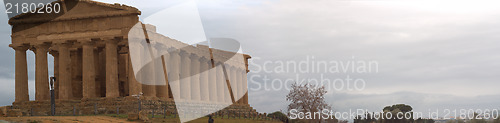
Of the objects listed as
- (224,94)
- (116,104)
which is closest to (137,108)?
(116,104)

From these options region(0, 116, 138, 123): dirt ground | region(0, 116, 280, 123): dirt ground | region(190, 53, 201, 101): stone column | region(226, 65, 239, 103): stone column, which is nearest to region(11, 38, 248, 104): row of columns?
region(190, 53, 201, 101): stone column

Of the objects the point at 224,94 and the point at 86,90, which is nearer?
the point at 86,90

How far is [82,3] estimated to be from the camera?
6581 centimetres

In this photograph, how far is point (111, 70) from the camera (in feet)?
216

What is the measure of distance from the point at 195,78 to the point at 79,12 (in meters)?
23.1

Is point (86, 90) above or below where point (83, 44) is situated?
below

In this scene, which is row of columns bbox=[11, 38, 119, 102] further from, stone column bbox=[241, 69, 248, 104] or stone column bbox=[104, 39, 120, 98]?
stone column bbox=[241, 69, 248, 104]

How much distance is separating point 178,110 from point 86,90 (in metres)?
9.83

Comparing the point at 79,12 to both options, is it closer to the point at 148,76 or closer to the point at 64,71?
the point at 64,71

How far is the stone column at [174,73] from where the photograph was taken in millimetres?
75375

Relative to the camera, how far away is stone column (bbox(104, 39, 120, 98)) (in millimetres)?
64875

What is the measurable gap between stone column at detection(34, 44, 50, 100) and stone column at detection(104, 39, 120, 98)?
25.3 feet

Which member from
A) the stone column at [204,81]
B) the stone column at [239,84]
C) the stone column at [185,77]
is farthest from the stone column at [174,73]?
the stone column at [239,84]

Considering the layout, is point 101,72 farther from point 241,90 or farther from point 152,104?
point 241,90
